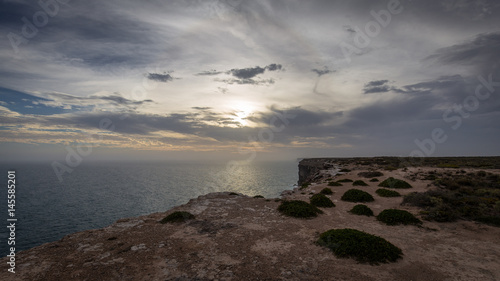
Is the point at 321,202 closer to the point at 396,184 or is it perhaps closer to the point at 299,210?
the point at 299,210

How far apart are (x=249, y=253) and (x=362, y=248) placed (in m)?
6.06

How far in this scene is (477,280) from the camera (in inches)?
335

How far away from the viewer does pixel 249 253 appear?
36.5 ft

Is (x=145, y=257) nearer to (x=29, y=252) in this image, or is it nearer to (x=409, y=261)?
(x=29, y=252)

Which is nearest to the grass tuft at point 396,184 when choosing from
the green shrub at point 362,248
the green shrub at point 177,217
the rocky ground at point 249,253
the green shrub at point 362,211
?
the green shrub at point 362,211

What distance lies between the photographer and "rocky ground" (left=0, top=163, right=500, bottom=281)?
9.17 m

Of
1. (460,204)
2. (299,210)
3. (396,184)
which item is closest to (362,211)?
(299,210)

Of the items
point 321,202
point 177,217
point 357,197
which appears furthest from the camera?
point 357,197

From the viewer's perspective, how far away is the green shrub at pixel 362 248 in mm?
10170

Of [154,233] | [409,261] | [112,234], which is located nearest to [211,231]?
[154,233]

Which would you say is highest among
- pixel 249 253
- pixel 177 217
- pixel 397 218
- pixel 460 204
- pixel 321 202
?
pixel 460 204

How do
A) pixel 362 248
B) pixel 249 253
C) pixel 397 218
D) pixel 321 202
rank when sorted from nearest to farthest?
pixel 362 248
pixel 249 253
pixel 397 218
pixel 321 202

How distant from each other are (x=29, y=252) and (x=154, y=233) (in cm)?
651

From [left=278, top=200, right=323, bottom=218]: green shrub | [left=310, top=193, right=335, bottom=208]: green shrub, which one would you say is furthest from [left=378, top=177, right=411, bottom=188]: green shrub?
[left=278, top=200, right=323, bottom=218]: green shrub
